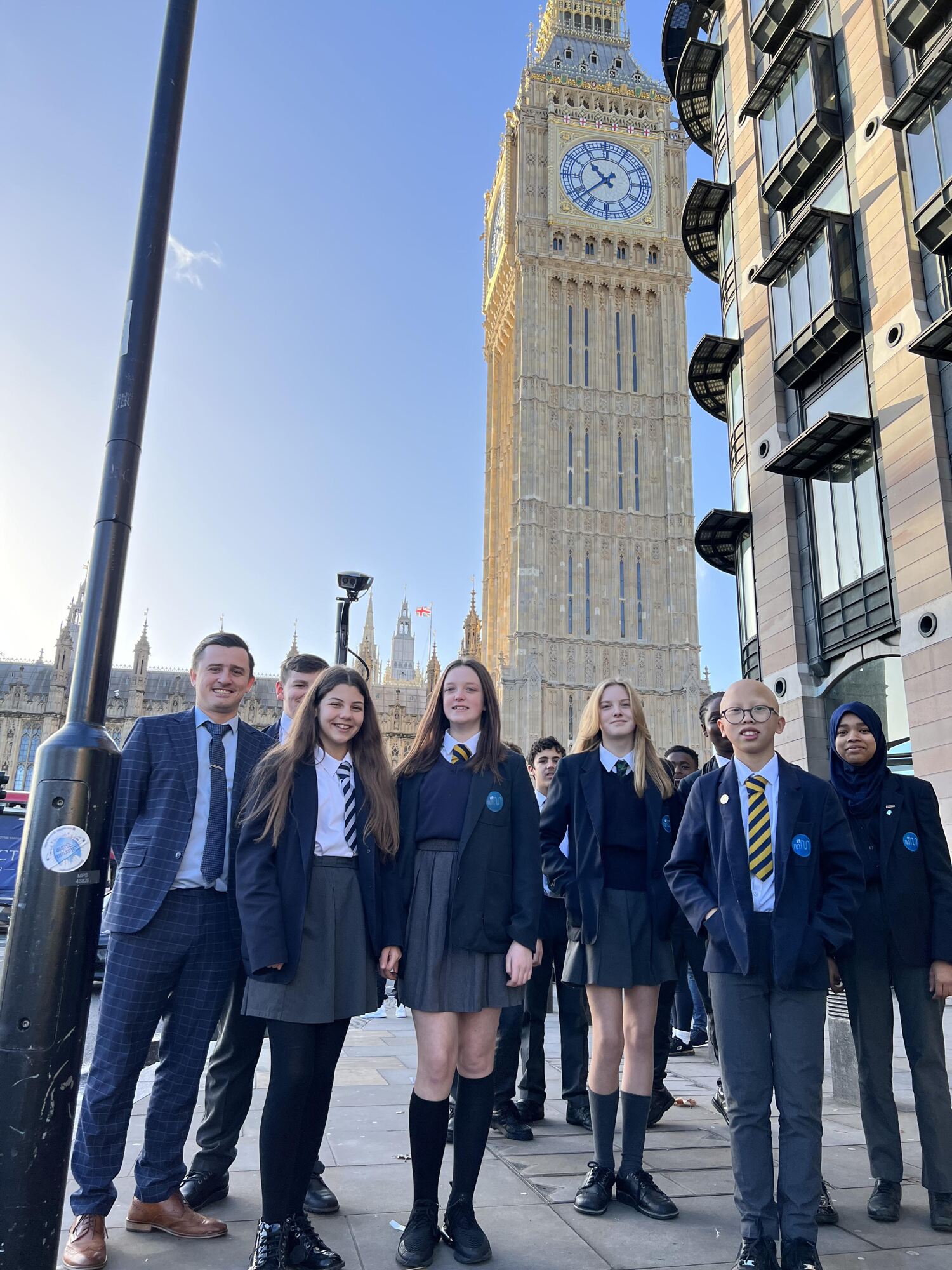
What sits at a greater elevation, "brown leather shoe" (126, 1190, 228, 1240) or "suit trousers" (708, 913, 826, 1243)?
"suit trousers" (708, 913, 826, 1243)

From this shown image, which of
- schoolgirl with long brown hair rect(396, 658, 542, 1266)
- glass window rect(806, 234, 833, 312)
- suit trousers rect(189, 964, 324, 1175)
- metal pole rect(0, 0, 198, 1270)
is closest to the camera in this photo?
metal pole rect(0, 0, 198, 1270)

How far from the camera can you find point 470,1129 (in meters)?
3.50

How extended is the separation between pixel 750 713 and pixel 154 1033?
2844 millimetres

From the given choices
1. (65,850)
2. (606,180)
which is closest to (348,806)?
(65,850)

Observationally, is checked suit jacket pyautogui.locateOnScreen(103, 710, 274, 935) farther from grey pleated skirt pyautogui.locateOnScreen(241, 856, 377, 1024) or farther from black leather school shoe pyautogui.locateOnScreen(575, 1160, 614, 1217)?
black leather school shoe pyautogui.locateOnScreen(575, 1160, 614, 1217)

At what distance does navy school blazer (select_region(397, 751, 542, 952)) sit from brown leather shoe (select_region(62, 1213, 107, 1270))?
5.20 ft

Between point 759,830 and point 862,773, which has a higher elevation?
point 862,773

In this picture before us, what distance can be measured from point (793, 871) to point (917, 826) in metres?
1.16

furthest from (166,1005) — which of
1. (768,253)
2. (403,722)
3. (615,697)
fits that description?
(403,722)

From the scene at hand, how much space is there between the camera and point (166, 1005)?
378 cm

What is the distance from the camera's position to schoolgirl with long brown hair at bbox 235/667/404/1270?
3.21 metres

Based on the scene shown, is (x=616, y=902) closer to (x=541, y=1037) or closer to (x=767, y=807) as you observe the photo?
(x=767, y=807)

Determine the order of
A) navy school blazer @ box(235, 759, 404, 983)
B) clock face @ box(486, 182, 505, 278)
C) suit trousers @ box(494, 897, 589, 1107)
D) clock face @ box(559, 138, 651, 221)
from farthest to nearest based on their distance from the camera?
clock face @ box(486, 182, 505, 278) < clock face @ box(559, 138, 651, 221) < suit trousers @ box(494, 897, 589, 1107) < navy school blazer @ box(235, 759, 404, 983)

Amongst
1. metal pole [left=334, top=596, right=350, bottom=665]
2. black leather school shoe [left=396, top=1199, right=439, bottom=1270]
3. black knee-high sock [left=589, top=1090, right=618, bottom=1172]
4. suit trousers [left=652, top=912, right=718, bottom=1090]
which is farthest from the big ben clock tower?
black leather school shoe [left=396, top=1199, right=439, bottom=1270]
